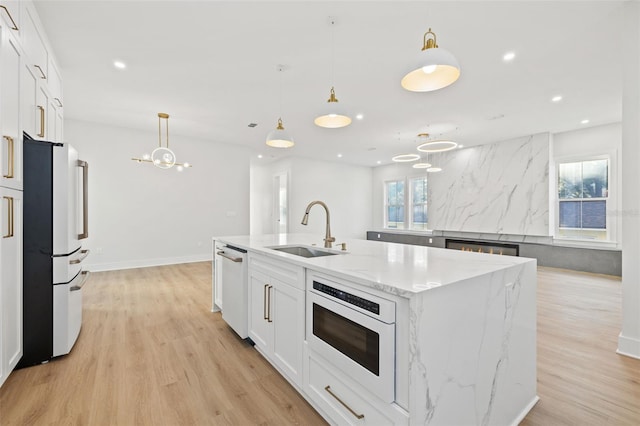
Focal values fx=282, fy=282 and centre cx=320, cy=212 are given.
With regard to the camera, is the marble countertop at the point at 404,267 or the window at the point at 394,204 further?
the window at the point at 394,204

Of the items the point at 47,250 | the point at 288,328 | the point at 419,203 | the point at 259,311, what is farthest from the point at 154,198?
the point at 419,203

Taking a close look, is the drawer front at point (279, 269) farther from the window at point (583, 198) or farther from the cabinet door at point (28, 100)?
the window at point (583, 198)

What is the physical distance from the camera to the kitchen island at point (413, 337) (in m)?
1.10

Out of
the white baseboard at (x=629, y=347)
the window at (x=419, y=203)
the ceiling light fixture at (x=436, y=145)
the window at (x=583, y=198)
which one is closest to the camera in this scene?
the white baseboard at (x=629, y=347)

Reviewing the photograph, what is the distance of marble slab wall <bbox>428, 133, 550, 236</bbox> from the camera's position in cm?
606

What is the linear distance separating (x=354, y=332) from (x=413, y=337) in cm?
33

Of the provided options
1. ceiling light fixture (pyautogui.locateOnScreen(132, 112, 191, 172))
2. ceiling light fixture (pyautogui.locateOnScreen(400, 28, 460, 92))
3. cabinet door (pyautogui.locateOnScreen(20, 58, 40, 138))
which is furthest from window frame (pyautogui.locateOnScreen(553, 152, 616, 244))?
cabinet door (pyautogui.locateOnScreen(20, 58, 40, 138))

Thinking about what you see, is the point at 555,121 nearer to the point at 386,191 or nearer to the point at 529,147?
the point at 529,147

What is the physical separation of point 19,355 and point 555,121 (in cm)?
774

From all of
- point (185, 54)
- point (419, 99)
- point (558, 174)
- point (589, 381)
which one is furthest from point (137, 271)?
point (558, 174)

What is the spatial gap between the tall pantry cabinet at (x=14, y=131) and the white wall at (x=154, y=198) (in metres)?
3.66

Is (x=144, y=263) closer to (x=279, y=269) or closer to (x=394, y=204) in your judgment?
(x=279, y=269)

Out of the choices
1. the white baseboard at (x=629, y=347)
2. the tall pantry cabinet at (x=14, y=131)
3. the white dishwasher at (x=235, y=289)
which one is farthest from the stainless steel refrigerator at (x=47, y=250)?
the white baseboard at (x=629, y=347)

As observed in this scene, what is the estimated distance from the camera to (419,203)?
8.88m
